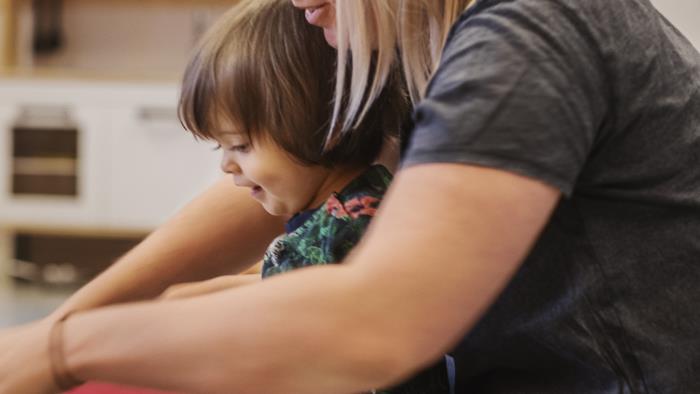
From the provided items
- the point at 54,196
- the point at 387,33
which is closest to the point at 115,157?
the point at 54,196

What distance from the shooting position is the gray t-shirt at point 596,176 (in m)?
0.63

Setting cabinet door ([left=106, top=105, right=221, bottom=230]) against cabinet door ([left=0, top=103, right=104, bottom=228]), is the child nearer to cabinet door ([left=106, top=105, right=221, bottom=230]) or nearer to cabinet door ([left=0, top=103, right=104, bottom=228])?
cabinet door ([left=106, top=105, right=221, bottom=230])

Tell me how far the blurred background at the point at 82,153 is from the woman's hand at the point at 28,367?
3339 mm

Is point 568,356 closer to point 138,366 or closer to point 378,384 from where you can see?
point 378,384

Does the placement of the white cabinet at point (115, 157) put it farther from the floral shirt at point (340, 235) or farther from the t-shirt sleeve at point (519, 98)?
the t-shirt sleeve at point (519, 98)

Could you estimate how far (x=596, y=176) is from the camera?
0.72 meters

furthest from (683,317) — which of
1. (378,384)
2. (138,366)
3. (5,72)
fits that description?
(5,72)

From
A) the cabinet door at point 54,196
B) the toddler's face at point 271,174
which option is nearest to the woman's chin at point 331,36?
the toddler's face at point 271,174

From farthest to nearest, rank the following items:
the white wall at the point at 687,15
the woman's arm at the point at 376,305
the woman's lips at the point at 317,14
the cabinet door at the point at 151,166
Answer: the cabinet door at the point at 151,166 → the white wall at the point at 687,15 → the woman's lips at the point at 317,14 → the woman's arm at the point at 376,305

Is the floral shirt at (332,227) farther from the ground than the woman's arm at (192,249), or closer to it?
farther from the ground

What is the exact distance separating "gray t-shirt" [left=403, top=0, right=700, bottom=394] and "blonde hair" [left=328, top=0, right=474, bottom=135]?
0.10 meters

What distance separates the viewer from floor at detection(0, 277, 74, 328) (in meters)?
3.35

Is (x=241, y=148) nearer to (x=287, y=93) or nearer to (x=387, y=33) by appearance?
(x=287, y=93)

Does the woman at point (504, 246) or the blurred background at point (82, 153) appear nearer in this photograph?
the woman at point (504, 246)
